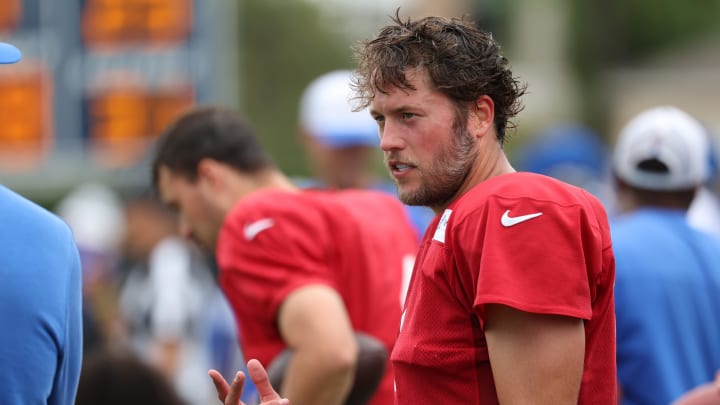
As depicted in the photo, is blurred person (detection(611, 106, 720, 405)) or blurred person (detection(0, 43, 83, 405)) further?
blurred person (detection(611, 106, 720, 405))

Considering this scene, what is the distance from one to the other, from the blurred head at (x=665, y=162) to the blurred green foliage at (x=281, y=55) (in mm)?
24418

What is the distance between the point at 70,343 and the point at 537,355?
1074mm

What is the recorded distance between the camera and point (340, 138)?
A: 577 cm

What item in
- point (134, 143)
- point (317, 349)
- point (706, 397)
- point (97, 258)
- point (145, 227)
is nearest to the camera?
point (706, 397)

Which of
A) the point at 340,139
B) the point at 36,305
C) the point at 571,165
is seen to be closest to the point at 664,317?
the point at 340,139

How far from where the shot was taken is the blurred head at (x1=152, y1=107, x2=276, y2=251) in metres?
4.50

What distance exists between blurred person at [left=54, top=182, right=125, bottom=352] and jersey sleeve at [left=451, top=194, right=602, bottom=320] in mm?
4953

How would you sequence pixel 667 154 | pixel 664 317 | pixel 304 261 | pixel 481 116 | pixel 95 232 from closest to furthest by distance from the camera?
1. pixel 481 116
2. pixel 304 261
3. pixel 664 317
4. pixel 667 154
5. pixel 95 232

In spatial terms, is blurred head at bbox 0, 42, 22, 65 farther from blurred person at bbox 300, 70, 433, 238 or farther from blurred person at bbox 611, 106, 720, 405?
blurred person at bbox 300, 70, 433, 238

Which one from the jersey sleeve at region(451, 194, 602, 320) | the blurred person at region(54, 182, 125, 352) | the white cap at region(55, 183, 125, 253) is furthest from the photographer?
the white cap at region(55, 183, 125, 253)

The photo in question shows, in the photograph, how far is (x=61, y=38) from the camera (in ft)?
35.3

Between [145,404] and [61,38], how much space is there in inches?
270

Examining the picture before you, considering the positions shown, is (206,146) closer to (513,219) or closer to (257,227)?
(257,227)

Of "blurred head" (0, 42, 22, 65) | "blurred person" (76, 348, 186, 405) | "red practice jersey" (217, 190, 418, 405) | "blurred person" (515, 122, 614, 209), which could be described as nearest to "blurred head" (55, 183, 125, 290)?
"blurred person" (515, 122, 614, 209)
